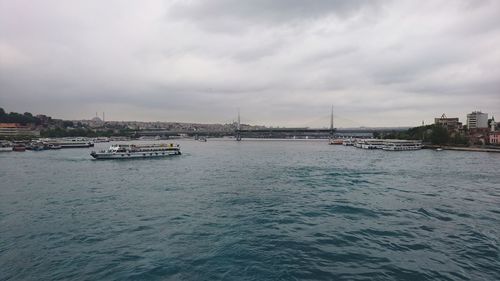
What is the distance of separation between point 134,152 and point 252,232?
170 ft

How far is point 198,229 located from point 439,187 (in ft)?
74.6

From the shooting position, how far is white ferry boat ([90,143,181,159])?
197 ft

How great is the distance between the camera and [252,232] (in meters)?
15.7

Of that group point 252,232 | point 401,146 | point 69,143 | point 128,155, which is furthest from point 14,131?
point 252,232

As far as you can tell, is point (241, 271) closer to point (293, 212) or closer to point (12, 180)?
point (293, 212)

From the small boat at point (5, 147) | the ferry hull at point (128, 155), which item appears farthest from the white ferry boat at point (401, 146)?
the small boat at point (5, 147)

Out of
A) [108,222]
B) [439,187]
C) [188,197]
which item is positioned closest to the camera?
[108,222]

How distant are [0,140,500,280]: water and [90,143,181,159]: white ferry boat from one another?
100 feet

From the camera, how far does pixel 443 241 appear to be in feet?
47.2

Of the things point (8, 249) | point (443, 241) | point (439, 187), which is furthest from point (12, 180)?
point (439, 187)

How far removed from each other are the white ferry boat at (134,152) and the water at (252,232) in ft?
100

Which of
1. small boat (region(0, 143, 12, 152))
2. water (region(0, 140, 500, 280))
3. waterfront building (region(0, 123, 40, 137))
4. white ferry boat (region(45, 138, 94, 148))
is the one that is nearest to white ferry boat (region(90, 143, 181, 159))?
water (region(0, 140, 500, 280))

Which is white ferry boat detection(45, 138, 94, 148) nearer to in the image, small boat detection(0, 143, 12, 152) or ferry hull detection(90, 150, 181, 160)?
small boat detection(0, 143, 12, 152)

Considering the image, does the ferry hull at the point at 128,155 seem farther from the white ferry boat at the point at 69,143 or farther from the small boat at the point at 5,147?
the white ferry boat at the point at 69,143
